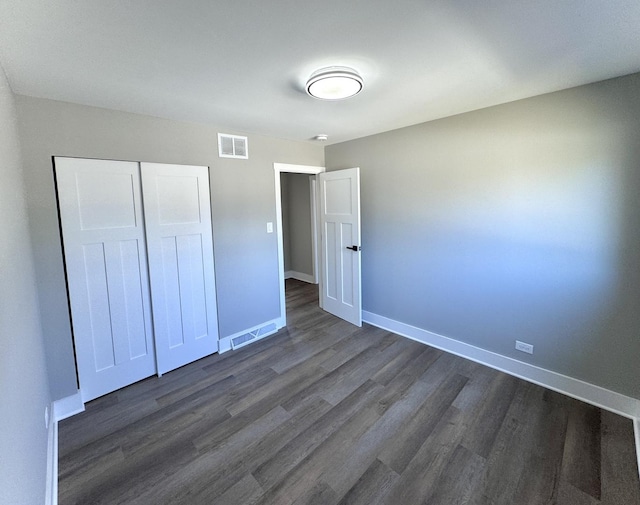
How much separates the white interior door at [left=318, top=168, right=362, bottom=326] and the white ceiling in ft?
4.54

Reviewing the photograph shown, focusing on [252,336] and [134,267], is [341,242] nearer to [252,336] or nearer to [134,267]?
[252,336]

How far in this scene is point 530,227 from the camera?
2404 mm

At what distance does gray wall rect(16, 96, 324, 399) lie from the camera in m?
2.04

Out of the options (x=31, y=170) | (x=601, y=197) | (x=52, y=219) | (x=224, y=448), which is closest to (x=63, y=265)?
(x=52, y=219)

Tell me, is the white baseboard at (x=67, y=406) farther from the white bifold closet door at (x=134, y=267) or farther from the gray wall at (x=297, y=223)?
the gray wall at (x=297, y=223)

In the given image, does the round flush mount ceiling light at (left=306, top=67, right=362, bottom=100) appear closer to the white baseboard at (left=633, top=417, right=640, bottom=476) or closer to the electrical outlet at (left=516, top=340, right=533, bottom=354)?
the electrical outlet at (left=516, top=340, right=533, bottom=354)

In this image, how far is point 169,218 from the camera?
2684 millimetres

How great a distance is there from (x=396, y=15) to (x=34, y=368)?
2625 mm

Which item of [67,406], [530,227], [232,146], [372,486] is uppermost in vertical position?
[232,146]

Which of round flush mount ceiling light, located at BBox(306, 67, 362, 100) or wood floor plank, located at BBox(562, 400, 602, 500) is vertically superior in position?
round flush mount ceiling light, located at BBox(306, 67, 362, 100)

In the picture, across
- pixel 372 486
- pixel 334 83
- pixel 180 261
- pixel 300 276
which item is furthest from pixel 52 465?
pixel 300 276

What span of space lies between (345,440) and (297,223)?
4.56 m

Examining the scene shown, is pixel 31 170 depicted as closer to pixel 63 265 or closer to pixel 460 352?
pixel 63 265

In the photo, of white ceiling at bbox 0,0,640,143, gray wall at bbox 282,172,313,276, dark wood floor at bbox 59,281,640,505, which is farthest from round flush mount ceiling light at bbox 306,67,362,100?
gray wall at bbox 282,172,313,276
